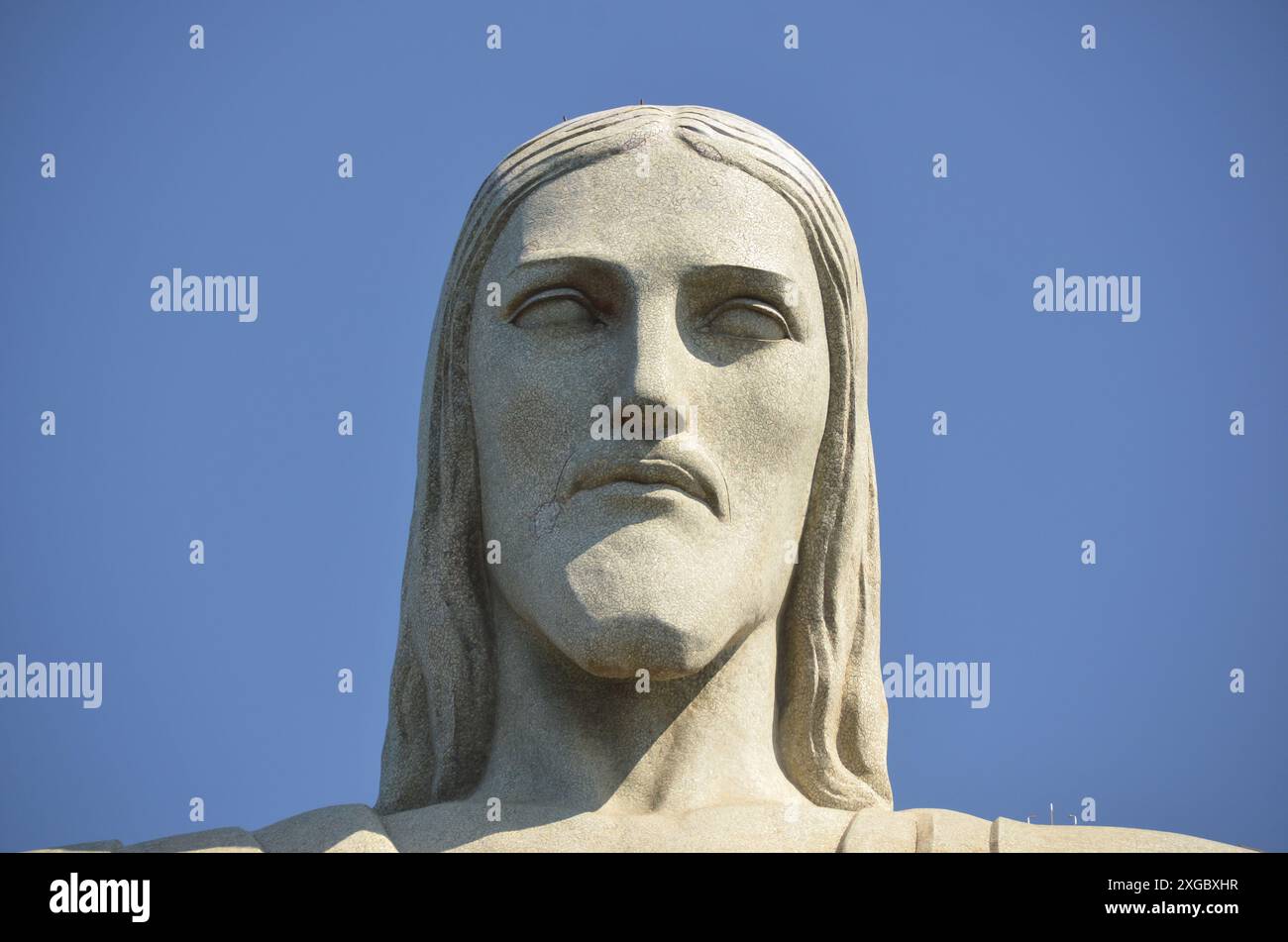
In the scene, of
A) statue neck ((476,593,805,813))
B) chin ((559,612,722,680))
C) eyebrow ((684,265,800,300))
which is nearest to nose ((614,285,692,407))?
eyebrow ((684,265,800,300))

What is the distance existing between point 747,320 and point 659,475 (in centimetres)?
109

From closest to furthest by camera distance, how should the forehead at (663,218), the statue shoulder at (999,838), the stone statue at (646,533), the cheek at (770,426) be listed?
the statue shoulder at (999,838) < the stone statue at (646,533) < the cheek at (770,426) < the forehead at (663,218)

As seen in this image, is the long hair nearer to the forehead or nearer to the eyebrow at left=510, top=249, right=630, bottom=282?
the forehead

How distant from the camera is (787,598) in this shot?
15266 mm

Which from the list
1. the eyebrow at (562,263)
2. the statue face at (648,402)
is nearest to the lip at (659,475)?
the statue face at (648,402)

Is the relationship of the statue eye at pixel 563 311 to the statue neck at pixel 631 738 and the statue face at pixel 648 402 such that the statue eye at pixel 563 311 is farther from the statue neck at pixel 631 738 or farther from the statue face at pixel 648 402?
the statue neck at pixel 631 738

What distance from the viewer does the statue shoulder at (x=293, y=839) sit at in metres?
13.8

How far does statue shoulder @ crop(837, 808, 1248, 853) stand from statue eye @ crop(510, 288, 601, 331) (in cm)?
304

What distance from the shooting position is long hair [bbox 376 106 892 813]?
49.0 ft

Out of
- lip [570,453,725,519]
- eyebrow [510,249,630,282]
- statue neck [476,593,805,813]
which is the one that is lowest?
statue neck [476,593,805,813]

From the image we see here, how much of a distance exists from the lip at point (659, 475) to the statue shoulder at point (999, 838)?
6.13 ft
